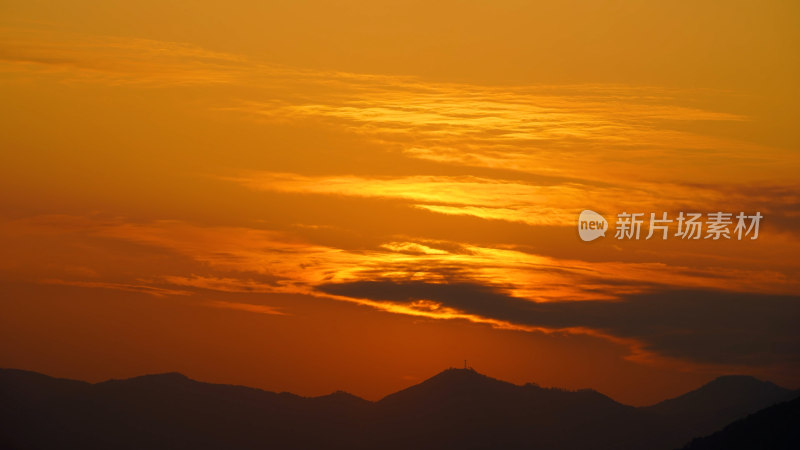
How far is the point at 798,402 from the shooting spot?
101 metres

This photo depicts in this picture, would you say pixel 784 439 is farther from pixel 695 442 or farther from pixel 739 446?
pixel 695 442

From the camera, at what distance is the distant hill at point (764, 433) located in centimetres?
9419

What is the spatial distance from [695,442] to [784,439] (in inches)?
543

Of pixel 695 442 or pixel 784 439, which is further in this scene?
pixel 695 442

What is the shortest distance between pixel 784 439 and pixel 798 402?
27.8 feet

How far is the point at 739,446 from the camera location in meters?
98.1

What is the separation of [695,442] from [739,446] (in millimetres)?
8886

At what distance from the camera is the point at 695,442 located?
106750 mm

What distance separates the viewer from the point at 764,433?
98.0 meters

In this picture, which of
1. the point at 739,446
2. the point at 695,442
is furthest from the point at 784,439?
the point at 695,442

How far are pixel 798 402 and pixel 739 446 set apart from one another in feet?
26.2

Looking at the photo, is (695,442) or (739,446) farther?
(695,442)

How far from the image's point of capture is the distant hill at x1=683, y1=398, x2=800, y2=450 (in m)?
94.2
